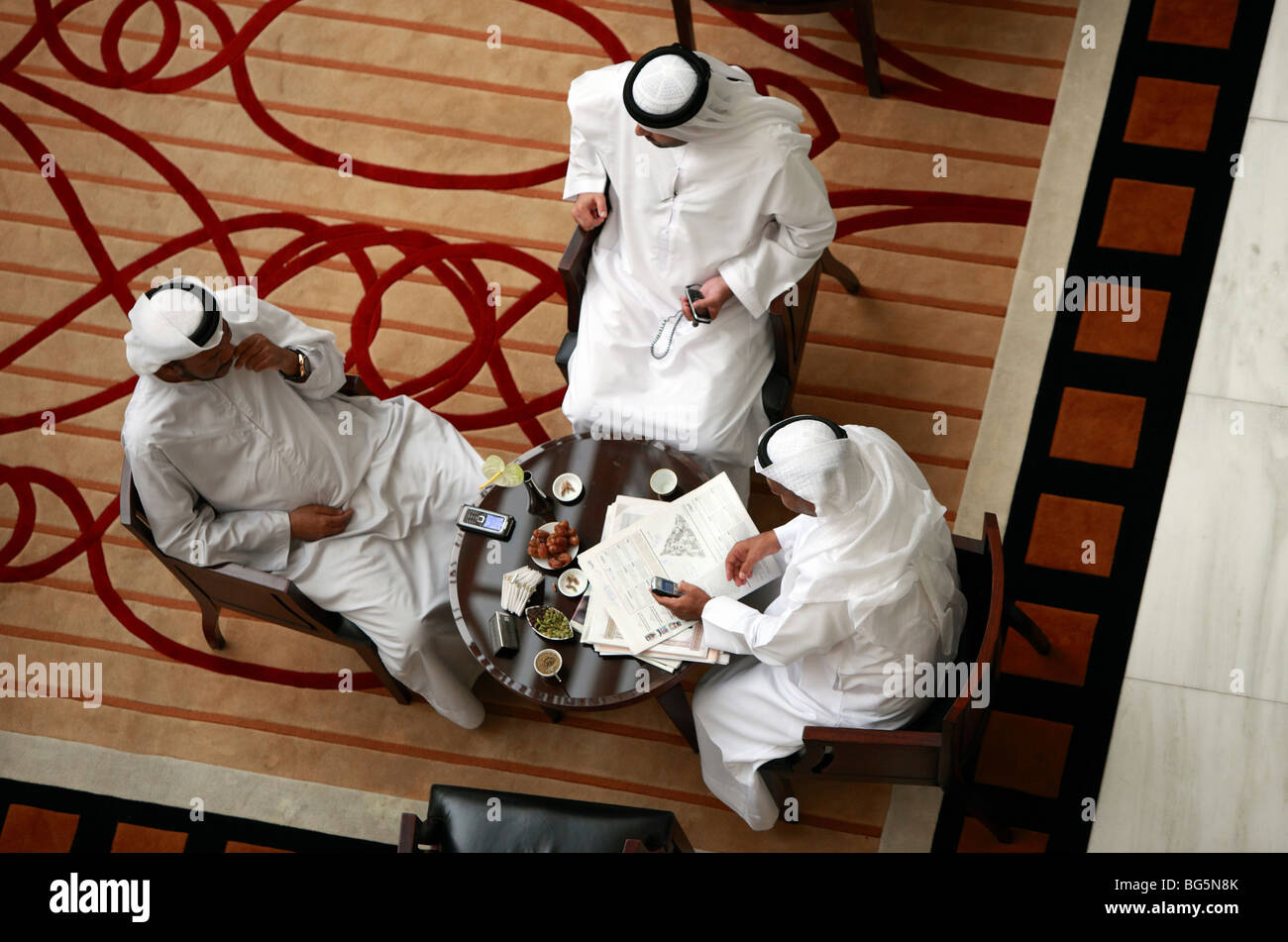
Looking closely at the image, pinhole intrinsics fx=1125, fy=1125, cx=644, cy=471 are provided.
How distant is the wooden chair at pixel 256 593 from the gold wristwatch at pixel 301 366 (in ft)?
0.77

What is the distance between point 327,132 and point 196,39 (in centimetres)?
74

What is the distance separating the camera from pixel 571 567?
9.84 feet

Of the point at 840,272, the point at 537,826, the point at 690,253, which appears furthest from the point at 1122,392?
Result: the point at 537,826

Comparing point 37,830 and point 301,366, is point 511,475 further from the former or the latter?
point 37,830

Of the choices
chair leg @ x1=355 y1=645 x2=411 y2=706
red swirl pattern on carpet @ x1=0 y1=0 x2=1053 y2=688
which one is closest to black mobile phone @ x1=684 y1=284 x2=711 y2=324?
red swirl pattern on carpet @ x1=0 y1=0 x2=1053 y2=688

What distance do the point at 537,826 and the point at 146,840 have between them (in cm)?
140

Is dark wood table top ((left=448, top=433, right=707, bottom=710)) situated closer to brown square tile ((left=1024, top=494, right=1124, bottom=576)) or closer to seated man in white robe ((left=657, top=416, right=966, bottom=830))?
seated man in white robe ((left=657, top=416, right=966, bottom=830))

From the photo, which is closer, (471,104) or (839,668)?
(839,668)

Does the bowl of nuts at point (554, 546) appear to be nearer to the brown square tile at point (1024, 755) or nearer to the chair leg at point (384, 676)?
the chair leg at point (384, 676)
